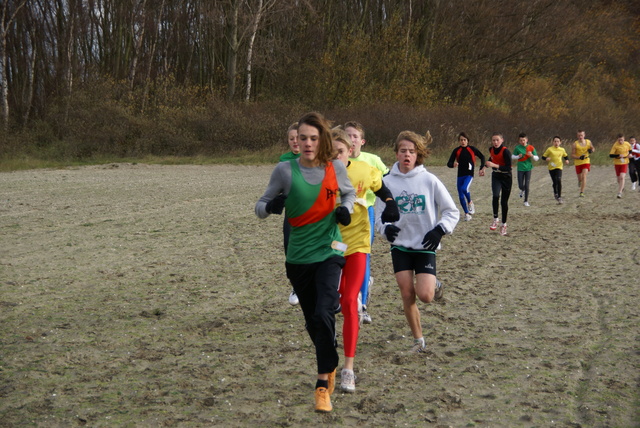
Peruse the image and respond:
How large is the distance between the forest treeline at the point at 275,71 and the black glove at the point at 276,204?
1248 inches

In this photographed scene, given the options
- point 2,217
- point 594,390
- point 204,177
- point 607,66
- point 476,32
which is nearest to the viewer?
point 594,390

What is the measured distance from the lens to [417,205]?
5.93 metres

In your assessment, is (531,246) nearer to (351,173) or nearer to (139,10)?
(351,173)

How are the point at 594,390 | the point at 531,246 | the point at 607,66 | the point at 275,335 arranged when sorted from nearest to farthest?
the point at 594,390
the point at 275,335
the point at 531,246
the point at 607,66

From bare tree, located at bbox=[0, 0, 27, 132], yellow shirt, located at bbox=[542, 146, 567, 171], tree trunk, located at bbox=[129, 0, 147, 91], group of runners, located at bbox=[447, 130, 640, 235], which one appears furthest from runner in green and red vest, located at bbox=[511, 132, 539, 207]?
tree trunk, located at bbox=[129, 0, 147, 91]

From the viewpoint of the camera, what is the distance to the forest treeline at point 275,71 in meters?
36.5

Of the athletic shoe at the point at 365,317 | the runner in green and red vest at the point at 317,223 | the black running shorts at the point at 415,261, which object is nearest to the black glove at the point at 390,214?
the runner in green and red vest at the point at 317,223

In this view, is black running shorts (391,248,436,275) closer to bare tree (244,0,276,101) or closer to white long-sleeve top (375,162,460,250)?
white long-sleeve top (375,162,460,250)

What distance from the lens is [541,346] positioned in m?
6.10

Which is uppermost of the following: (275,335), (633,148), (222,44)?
(222,44)

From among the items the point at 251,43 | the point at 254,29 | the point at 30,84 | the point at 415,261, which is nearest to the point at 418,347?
the point at 415,261

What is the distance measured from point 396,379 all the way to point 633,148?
61.0 ft

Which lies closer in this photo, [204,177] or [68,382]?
[68,382]

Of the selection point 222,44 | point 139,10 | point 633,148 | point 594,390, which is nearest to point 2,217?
point 594,390
